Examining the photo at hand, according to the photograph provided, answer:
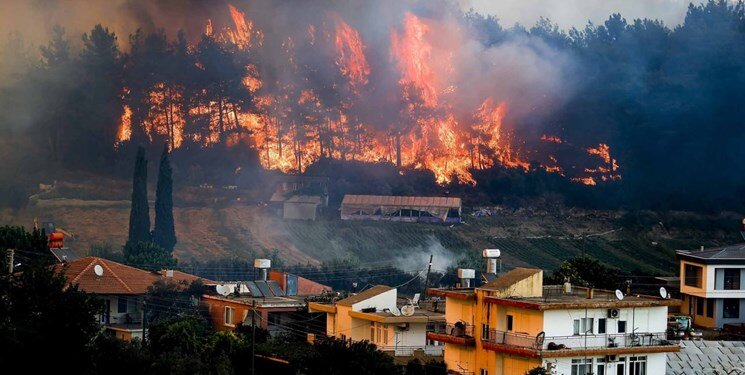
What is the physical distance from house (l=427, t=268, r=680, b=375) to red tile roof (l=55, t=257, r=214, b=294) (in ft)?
63.7

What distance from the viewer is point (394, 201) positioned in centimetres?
9844

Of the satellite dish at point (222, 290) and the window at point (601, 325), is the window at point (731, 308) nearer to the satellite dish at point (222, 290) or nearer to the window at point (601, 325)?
the window at point (601, 325)

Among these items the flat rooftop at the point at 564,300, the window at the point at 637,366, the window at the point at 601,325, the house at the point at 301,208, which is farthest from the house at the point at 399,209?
the window at the point at 601,325

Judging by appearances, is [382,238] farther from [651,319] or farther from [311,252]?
[651,319]

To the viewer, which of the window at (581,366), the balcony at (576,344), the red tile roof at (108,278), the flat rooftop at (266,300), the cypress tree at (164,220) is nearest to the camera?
the balcony at (576,344)

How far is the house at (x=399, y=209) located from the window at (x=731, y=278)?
42.9m

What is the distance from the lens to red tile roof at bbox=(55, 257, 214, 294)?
2378 inches

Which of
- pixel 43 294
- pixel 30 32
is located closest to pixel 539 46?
pixel 30 32

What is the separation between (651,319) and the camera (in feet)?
143

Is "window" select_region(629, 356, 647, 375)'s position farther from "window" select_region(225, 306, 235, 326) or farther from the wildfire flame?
the wildfire flame

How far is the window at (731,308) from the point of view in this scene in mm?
55000

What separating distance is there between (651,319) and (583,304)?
2.99 m

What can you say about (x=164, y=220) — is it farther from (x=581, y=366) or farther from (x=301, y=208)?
(x=581, y=366)

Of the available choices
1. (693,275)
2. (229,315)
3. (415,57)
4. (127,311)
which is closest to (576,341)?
(693,275)
